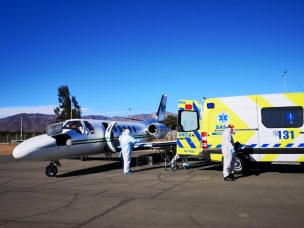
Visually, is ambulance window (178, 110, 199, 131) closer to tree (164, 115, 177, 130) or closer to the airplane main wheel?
tree (164, 115, 177, 130)

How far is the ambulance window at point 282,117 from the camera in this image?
11.5 meters

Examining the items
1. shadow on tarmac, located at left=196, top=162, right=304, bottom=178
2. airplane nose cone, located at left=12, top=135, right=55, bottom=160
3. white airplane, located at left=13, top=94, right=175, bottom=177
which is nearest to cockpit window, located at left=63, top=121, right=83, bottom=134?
white airplane, located at left=13, top=94, right=175, bottom=177

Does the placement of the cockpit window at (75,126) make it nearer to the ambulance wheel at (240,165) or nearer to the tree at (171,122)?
the tree at (171,122)

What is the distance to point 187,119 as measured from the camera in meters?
13.7

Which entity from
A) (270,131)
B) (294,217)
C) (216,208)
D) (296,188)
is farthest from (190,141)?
(294,217)

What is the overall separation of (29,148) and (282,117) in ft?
29.7

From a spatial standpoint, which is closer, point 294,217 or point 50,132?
point 294,217

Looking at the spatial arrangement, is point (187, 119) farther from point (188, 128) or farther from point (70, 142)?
point (70, 142)

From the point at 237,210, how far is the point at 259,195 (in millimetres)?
1754

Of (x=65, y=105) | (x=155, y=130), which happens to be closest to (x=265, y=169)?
(x=155, y=130)

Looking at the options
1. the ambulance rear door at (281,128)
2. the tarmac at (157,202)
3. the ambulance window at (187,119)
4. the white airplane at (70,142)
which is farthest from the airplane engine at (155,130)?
the ambulance rear door at (281,128)

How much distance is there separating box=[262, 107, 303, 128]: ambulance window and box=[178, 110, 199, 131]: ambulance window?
2.84 metres

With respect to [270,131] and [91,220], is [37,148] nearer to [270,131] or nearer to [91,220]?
[91,220]

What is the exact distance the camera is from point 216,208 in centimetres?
688
